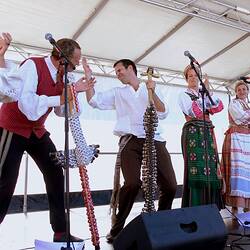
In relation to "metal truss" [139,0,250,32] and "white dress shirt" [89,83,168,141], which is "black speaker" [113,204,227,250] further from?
"metal truss" [139,0,250,32]

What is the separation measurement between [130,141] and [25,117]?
80 cm

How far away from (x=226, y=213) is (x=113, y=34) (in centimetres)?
274

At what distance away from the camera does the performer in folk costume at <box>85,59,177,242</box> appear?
254 cm

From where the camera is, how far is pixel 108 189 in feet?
19.6

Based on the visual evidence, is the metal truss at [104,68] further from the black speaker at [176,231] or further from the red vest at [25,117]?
the black speaker at [176,231]

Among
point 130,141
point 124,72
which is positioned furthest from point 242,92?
point 130,141

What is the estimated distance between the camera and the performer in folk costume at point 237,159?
335 centimetres

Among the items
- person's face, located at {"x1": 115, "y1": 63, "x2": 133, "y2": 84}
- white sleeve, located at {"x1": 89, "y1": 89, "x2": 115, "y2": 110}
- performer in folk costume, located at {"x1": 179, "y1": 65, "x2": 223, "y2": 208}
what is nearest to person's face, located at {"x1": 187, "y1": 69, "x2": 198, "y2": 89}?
performer in folk costume, located at {"x1": 179, "y1": 65, "x2": 223, "y2": 208}

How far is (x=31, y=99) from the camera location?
1979mm

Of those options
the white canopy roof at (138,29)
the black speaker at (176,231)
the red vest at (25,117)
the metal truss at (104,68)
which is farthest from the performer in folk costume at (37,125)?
the metal truss at (104,68)

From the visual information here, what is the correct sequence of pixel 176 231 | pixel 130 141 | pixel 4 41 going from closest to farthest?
pixel 176 231 < pixel 4 41 < pixel 130 141

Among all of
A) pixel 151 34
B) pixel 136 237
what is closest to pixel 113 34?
pixel 151 34

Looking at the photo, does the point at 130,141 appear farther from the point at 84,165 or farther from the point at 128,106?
the point at 84,165

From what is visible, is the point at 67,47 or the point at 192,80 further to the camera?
the point at 192,80
